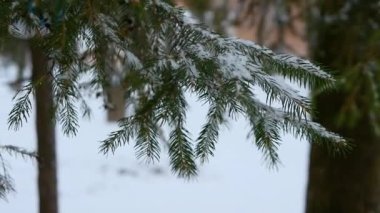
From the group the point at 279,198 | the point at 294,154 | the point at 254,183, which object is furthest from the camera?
the point at 294,154

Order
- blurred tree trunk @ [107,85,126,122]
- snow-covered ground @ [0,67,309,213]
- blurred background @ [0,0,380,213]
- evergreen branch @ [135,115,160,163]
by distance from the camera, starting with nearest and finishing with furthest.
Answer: evergreen branch @ [135,115,160,163] < blurred tree trunk @ [107,85,126,122] < blurred background @ [0,0,380,213] < snow-covered ground @ [0,67,309,213]

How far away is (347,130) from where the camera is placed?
4820mm

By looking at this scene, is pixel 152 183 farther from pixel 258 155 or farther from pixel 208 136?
pixel 208 136

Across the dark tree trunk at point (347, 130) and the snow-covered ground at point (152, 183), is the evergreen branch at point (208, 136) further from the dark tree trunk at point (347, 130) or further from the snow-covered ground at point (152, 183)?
the snow-covered ground at point (152, 183)

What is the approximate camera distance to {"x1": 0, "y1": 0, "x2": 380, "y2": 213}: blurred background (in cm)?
463

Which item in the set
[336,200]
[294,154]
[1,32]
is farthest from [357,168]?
[294,154]

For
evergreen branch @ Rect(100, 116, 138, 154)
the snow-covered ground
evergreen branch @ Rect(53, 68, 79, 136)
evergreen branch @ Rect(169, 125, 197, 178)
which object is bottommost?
evergreen branch @ Rect(169, 125, 197, 178)

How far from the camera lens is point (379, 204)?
4.71 metres

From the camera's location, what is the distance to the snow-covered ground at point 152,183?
7730 millimetres

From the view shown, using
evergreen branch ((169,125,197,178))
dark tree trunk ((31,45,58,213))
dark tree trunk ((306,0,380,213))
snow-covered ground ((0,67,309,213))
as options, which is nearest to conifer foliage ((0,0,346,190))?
evergreen branch ((169,125,197,178))

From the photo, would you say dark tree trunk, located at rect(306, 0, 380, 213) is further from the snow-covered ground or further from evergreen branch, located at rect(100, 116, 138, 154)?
evergreen branch, located at rect(100, 116, 138, 154)

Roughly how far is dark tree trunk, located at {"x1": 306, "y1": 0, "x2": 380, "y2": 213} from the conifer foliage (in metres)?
2.86

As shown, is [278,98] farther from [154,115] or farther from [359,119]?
[359,119]

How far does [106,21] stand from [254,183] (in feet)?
24.2
